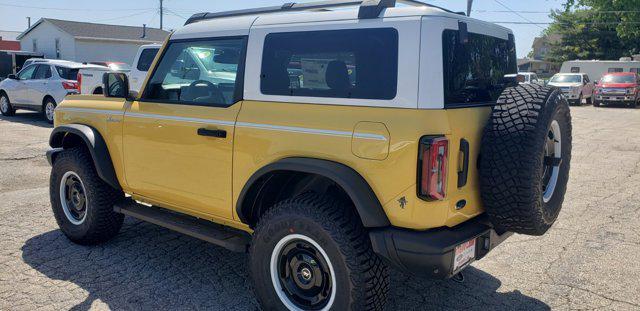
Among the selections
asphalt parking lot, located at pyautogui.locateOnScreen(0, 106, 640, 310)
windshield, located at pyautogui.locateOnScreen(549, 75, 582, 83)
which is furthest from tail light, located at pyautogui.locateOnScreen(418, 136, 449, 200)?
windshield, located at pyautogui.locateOnScreen(549, 75, 582, 83)

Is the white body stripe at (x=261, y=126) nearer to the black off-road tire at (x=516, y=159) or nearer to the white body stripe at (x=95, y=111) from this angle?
the white body stripe at (x=95, y=111)

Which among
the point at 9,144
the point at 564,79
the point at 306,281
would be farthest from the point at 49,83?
the point at 564,79

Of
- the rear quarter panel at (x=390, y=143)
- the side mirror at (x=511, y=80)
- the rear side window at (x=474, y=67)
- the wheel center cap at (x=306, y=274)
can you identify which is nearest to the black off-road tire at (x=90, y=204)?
the rear quarter panel at (x=390, y=143)

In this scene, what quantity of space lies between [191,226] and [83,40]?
39.2m

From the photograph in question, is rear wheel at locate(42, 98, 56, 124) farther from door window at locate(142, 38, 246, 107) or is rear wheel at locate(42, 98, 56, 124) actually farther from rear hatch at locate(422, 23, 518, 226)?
rear hatch at locate(422, 23, 518, 226)

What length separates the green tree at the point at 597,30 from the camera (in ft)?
121

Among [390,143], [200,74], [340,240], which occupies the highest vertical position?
[200,74]

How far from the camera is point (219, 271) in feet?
14.1

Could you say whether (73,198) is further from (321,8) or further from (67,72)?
(67,72)

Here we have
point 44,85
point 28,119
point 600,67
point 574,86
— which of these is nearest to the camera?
point 44,85

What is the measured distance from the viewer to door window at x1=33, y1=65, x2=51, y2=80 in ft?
47.7

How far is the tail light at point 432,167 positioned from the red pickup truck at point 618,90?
27322mm

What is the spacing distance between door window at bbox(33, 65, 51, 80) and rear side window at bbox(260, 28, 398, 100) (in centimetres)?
1319

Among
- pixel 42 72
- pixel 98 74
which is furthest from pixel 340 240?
pixel 42 72
